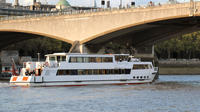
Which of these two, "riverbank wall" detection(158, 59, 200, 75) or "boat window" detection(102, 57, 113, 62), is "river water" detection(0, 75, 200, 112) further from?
"riverbank wall" detection(158, 59, 200, 75)

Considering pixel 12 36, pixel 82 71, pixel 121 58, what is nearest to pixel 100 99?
pixel 82 71

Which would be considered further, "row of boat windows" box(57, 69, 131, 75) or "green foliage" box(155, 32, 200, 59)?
"green foliage" box(155, 32, 200, 59)

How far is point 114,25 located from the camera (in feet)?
217

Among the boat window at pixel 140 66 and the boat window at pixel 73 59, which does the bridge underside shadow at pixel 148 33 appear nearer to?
the boat window at pixel 140 66

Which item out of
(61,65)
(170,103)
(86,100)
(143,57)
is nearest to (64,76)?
(61,65)

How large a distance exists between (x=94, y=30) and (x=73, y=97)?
23523 millimetres

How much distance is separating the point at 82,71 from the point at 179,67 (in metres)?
43.1

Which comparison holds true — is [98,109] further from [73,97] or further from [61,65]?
[61,65]

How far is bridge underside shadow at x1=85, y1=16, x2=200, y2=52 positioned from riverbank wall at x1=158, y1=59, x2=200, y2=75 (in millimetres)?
17440

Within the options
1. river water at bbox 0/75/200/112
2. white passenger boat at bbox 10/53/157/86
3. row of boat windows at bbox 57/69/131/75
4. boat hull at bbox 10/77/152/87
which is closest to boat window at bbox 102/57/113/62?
white passenger boat at bbox 10/53/157/86

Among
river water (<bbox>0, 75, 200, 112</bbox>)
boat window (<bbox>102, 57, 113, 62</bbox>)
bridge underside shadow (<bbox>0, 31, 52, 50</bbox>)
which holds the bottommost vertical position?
river water (<bbox>0, 75, 200, 112</bbox>)

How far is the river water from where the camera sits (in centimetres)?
3988

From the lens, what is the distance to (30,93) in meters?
49.3

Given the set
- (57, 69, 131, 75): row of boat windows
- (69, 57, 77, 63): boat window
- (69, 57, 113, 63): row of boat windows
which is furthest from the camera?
(69, 57, 113, 63): row of boat windows
